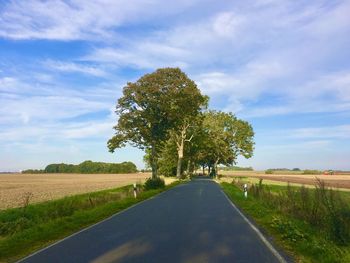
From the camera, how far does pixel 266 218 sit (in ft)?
55.1

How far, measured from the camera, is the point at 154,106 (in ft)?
159

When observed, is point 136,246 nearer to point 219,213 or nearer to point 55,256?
point 55,256

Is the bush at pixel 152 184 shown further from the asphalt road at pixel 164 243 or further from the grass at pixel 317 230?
the asphalt road at pixel 164 243

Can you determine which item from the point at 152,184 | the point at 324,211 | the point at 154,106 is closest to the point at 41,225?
the point at 324,211

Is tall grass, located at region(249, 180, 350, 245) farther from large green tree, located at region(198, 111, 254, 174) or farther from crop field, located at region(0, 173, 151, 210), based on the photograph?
large green tree, located at region(198, 111, 254, 174)

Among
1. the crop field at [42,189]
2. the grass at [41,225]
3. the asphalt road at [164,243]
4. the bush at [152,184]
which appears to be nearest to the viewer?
the asphalt road at [164,243]

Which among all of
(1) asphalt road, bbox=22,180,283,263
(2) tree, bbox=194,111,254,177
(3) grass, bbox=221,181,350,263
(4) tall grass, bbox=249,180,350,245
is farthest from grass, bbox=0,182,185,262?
(2) tree, bbox=194,111,254,177

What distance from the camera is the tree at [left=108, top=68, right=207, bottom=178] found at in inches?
1905

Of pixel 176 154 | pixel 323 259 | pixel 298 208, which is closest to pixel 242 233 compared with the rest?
pixel 323 259

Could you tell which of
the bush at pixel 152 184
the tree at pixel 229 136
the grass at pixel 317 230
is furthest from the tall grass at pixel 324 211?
the tree at pixel 229 136

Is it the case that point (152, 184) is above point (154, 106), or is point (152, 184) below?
below

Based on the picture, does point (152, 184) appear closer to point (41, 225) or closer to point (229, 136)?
point (41, 225)

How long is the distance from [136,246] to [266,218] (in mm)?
7708

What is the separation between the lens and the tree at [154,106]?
48.4 meters
